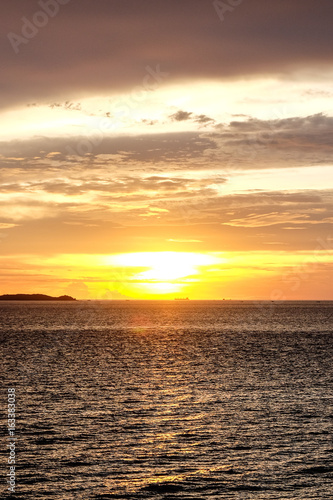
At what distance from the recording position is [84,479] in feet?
107

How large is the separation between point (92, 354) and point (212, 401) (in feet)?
168

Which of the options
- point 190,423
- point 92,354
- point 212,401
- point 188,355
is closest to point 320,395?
point 212,401

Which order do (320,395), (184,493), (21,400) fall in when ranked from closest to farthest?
1. (184,493)
2. (21,400)
3. (320,395)

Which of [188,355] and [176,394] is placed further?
[188,355]

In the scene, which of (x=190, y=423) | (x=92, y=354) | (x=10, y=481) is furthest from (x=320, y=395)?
(x=92, y=354)

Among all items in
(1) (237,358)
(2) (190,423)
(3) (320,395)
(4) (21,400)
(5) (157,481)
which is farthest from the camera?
(1) (237,358)

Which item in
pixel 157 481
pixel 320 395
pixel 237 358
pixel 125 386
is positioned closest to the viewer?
pixel 157 481

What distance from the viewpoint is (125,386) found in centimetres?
6462

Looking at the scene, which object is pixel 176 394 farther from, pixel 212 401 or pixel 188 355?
pixel 188 355

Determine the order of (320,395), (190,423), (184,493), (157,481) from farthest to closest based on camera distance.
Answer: (320,395) → (190,423) → (157,481) → (184,493)

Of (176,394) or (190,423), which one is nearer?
(190,423)

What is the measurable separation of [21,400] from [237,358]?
5070 centimetres

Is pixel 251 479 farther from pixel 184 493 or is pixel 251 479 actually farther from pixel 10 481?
pixel 10 481

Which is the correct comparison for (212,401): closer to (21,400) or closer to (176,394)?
(176,394)
